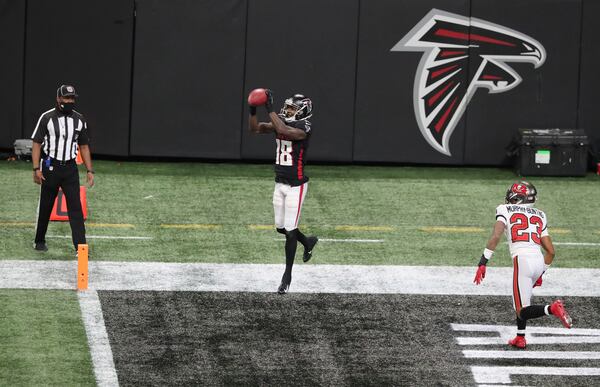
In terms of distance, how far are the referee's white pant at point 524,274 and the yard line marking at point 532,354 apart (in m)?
0.41

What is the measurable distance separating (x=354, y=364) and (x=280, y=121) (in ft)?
9.48

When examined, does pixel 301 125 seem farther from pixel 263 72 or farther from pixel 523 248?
Result: pixel 263 72

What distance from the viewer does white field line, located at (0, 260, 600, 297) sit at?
13352 mm

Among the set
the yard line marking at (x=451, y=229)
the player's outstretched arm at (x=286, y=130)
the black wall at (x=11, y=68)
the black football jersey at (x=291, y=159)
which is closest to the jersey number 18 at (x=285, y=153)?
the black football jersey at (x=291, y=159)

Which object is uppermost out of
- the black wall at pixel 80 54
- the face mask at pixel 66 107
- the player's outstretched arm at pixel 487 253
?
the black wall at pixel 80 54

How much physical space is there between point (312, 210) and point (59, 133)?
174 inches

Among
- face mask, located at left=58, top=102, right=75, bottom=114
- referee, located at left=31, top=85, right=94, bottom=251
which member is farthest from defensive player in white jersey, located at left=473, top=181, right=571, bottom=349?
face mask, located at left=58, top=102, right=75, bottom=114

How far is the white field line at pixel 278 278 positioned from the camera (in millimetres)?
13352

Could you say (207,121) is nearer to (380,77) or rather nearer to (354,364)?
(380,77)

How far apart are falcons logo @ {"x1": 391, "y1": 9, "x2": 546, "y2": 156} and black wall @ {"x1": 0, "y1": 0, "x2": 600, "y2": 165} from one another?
10cm

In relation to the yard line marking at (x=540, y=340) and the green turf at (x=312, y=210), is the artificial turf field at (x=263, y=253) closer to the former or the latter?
the green turf at (x=312, y=210)

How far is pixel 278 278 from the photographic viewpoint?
45.2 ft

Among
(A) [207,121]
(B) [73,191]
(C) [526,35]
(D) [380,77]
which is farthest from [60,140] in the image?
(C) [526,35]

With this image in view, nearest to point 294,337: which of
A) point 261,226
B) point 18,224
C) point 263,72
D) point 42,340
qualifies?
point 42,340
